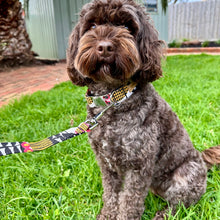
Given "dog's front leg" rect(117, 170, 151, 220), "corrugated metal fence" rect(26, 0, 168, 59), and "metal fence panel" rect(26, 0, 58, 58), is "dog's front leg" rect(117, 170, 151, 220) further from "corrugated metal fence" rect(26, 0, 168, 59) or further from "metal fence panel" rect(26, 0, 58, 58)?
"metal fence panel" rect(26, 0, 58, 58)

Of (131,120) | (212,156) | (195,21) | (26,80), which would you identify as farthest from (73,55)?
(195,21)

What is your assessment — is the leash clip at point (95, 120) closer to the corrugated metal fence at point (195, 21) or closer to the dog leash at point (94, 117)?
the dog leash at point (94, 117)

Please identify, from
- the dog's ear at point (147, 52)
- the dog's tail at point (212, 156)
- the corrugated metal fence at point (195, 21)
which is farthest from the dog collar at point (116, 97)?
the corrugated metal fence at point (195, 21)

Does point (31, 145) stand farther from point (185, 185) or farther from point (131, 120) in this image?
point (185, 185)

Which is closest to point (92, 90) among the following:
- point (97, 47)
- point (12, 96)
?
point (97, 47)

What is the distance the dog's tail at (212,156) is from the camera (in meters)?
2.31

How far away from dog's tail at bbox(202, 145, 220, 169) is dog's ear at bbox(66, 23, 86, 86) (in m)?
1.42

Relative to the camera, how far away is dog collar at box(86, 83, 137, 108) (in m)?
1.77

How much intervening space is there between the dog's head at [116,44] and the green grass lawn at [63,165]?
0.37 metres

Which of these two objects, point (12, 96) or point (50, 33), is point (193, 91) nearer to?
point (12, 96)

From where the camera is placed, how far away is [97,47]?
60.3 inches

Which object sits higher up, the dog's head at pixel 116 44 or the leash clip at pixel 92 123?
the dog's head at pixel 116 44

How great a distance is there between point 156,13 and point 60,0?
19.2 ft

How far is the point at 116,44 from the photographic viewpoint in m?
1.55
